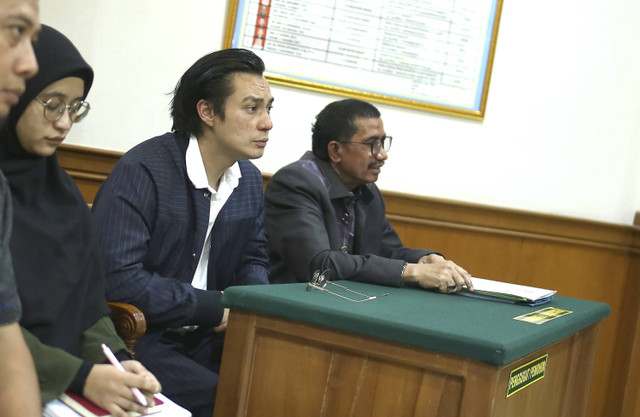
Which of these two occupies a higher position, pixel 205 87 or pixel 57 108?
pixel 205 87

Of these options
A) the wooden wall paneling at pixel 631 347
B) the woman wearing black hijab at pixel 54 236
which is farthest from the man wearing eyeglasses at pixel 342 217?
the wooden wall paneling at pixel 631 347

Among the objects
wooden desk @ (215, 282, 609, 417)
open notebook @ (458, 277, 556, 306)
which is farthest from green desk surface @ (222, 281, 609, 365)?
open notebook @ (458, 277, 556, 306)

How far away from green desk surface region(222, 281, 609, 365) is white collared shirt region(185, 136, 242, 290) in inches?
22.8

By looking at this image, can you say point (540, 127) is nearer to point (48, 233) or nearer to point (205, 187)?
point (205, 187)

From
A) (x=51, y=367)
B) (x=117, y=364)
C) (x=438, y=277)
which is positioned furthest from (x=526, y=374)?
(x=51, y=367)

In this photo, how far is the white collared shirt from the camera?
8.29 ft

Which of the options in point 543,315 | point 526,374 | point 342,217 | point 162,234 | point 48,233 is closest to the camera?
point 48,233

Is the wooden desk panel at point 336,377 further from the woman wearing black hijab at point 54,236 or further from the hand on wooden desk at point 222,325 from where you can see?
the hand on wooden desk at point 222,325

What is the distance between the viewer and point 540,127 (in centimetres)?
403

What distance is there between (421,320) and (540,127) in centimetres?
245

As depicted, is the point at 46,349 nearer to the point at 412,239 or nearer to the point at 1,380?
the point at 1,380

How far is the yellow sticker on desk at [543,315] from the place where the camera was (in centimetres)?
212

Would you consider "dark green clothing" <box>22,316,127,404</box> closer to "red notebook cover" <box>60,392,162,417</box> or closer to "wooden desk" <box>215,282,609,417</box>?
"red notebook cover" <box>60,392,162,417</box>

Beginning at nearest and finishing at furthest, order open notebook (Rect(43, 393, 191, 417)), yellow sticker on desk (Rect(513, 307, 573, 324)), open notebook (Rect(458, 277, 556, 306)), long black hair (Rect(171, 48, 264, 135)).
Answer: open notebook (Rect(43, 393, 191, 417)) → yellow sticker on desk (Rect(513, 307, 573, 324)) → open notebook (Rect(458, 277, 556, 306)) → long black hair (Rect(171, 48, 264, 135))
